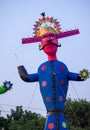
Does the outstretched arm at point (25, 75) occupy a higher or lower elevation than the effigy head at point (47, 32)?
lower

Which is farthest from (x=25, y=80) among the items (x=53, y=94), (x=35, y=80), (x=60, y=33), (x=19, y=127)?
(x=19, y=127)

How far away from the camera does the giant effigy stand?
10516 millimetres

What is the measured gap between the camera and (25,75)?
1098 centimetres

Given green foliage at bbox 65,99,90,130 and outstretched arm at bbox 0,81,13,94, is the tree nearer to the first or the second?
green foliage at bbox 65,99,90,130

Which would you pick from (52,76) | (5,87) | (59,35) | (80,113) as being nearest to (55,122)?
(52,76)

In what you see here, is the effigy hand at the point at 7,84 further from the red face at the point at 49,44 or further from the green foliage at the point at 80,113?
the green foliage at the point at 80,113

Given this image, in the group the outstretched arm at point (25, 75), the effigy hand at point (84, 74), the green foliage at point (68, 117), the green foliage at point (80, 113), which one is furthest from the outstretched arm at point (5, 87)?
the green foliage at point (80, 113)

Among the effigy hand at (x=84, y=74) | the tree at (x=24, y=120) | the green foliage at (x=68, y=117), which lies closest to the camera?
the effigy hand at (x=84, y=74)

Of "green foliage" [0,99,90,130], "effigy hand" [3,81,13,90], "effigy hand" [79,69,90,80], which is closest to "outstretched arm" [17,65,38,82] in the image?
"effigy hand" [3,81,13,90]

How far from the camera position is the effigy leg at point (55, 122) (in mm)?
10328

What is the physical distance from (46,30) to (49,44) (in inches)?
21.1

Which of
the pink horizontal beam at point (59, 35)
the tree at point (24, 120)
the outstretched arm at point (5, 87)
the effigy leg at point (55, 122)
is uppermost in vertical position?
the tree at point (24, 120)

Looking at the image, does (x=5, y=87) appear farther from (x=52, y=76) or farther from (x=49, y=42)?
(x=49, y=42)

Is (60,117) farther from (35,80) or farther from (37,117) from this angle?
(37,117)
